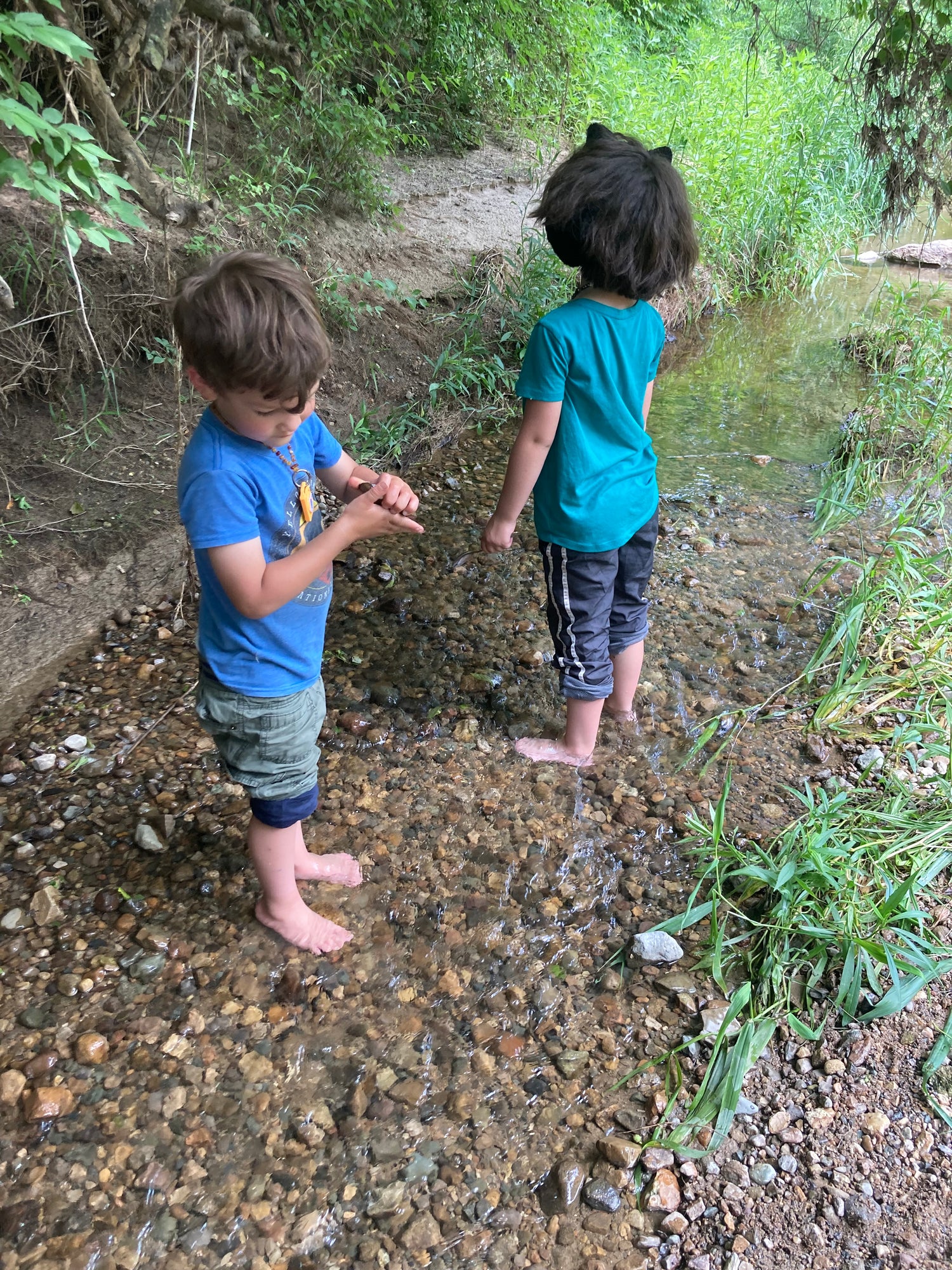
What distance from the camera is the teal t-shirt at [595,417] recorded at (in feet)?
5.63

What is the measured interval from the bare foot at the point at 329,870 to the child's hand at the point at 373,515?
2.71 feet

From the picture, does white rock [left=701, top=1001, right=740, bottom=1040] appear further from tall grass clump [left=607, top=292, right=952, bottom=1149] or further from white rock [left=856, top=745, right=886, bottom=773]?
white rock [left=856, top=745, right=886, bottom=773]

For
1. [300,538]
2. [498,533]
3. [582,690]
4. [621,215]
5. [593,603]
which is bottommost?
[582,690]

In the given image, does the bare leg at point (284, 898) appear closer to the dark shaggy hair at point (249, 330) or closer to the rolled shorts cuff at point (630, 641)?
the dark shaggy hair at point (249, 330)

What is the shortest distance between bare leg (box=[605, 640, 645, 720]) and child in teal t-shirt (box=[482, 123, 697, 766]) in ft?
0.28

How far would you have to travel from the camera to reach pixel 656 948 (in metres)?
1.73

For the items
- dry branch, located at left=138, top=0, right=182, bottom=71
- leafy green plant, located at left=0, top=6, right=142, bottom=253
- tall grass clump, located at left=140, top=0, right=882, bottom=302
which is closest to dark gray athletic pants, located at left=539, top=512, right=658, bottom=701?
leafy green plant, located at left=0, top=6, right=142, bottom=253

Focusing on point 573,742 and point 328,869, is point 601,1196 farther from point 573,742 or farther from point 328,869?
point 573,742

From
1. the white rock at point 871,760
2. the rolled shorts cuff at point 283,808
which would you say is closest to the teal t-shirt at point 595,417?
the rolled shorts cuff at point 283,808

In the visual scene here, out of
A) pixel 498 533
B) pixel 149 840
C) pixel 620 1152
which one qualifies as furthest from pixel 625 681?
pixel 149 840

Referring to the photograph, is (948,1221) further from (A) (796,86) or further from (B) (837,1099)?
(A) (796,86)

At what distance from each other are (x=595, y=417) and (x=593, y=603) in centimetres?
43

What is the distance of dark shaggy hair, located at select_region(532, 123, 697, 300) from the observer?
1.60 meters

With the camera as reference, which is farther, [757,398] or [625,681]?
[757,398]
